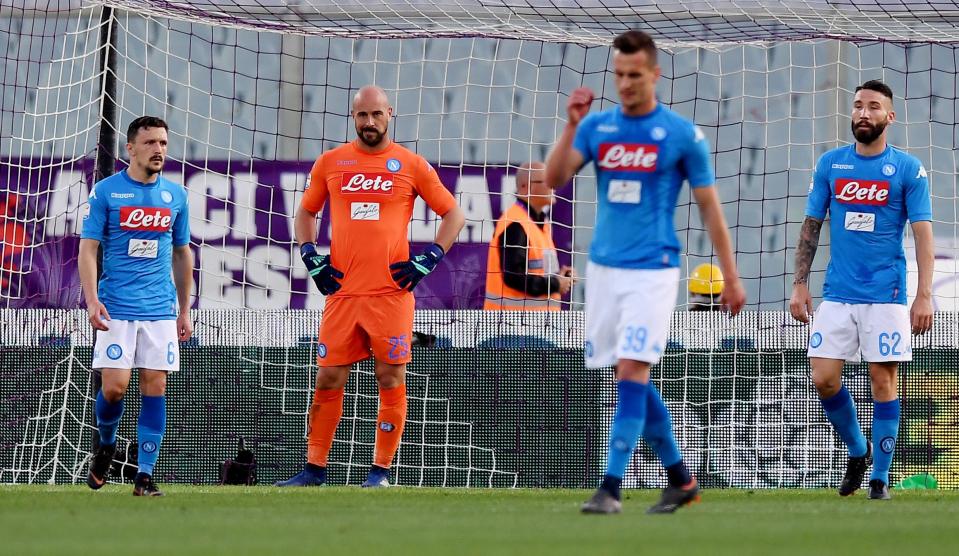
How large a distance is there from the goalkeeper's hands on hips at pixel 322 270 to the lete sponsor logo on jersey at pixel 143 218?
0.97 metres

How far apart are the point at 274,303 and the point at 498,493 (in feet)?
15.5

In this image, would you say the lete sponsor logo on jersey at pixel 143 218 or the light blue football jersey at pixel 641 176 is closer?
the light blue football jersey at pixel 641 176

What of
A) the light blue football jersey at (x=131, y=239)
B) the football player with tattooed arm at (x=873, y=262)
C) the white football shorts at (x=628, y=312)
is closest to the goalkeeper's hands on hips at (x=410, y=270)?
the light blue football jersey at (x=131, y=239)

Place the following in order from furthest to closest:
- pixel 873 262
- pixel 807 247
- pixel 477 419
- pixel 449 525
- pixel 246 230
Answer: pixel 246 230 → pixel 477 419 → pixel 807 247 → pixel 873 262 → pixel 449 525

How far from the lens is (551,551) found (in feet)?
15.7

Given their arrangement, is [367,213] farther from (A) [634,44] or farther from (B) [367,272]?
(A) [634,44]

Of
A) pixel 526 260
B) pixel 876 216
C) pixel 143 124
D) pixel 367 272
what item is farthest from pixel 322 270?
pixel 876 216

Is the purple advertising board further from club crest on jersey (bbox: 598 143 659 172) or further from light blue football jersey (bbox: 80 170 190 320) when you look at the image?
club crest on jersey (bbox: 598 143 659 172)

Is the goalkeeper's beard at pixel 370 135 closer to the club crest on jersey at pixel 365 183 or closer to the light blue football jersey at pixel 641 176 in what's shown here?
the club crest on jersey at pixel 365 183

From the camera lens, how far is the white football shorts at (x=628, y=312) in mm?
6492

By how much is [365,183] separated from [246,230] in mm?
3452

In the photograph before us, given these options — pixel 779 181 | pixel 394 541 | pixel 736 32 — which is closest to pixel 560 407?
pixel 736 32

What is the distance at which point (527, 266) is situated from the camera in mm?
11094

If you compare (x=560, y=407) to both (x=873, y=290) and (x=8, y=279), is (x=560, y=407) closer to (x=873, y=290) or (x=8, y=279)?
(x=873, y=290)
